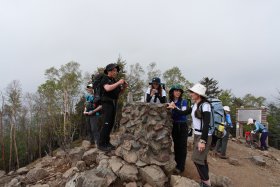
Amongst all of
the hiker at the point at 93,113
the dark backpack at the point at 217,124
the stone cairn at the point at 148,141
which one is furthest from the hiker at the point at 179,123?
the hiker at the point at 93,113

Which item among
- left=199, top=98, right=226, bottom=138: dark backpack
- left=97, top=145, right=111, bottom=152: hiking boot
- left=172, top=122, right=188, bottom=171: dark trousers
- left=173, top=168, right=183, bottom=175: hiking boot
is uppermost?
left=199, top=98, right=226, bottom=138: dark backpack

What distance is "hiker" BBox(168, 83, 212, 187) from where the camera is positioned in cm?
391

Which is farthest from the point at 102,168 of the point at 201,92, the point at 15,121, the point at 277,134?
the point at 277,134

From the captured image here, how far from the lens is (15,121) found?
79.4 feet

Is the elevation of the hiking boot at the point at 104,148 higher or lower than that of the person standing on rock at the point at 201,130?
lower

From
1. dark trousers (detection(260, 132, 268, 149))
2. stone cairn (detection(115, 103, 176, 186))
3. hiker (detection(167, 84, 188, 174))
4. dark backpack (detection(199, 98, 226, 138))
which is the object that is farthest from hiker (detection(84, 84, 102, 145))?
dark trousers (detection(260, 132, 268, 149))

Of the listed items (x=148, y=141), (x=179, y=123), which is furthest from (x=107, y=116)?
(x=179, y=123)

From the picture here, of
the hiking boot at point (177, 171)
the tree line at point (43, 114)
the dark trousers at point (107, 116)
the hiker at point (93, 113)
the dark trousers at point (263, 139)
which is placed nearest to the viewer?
the hiking boot at point (177, 171)

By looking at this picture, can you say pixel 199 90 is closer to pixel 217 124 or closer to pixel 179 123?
pixel 217 124

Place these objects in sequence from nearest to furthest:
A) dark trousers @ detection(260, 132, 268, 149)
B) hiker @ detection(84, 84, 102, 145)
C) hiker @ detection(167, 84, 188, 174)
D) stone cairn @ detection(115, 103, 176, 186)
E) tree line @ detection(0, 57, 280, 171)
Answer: stone cairn @ detection(115, 103, 176, 186) → hiker @ detection(167, 84, 188, 174) → hiker @ detection(84, 84, 102, 145) → dark trousers @ detection(260, 132, 268, 149) → tree line @ detection(0, 57, 280, 171)

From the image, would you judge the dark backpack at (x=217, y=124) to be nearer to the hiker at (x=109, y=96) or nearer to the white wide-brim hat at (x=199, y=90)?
the white wide-brim hat at (x=199, y=90)

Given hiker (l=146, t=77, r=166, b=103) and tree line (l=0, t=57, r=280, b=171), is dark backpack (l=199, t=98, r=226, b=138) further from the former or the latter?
tree line (l=0, t=57, r=280, b=171)

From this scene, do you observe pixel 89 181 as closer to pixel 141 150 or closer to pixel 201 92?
pixel 141 150

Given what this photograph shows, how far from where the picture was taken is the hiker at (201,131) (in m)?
3.91
